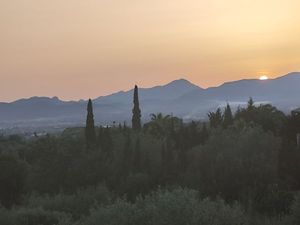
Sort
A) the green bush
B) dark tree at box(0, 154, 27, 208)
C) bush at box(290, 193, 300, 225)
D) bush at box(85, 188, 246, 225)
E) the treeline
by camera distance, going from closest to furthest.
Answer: bush at box(85, 188, 246, 225) → bush at box(290, 193, 300, 225) → the treeline → the green bush → dark tree at box(0, 154, 27, 208)

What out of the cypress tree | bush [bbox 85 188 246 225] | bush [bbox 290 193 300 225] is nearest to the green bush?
the cypress tree

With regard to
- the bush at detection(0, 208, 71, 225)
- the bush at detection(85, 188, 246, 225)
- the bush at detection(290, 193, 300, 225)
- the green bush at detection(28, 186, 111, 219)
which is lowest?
the green bush at detection(28, 186, 111, 219)

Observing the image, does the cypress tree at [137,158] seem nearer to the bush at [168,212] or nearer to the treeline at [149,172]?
the treeline at [149,172]

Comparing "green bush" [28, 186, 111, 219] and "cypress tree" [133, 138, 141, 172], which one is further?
"cypress tree" [133, 138, 141, 172]

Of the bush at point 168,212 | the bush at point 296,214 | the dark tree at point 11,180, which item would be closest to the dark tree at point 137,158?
the dark tree at point 11,180

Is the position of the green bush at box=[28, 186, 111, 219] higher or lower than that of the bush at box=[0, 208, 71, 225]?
lower

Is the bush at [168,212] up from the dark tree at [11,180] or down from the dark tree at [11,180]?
up

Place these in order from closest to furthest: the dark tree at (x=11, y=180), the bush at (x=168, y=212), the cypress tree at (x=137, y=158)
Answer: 1. the bush at (x=168, y=212)
2. the dark tree at (x=11, y=180)
3. the cypress tree at (x=137, y=158)

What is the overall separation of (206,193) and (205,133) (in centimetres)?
1930

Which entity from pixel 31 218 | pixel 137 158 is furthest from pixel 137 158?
pixel 31 218

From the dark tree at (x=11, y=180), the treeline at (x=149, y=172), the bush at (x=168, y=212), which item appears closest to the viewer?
the bush at (x=168, y=212)

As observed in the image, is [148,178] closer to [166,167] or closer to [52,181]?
[166,167]

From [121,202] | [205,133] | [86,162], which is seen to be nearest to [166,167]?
[86,162]

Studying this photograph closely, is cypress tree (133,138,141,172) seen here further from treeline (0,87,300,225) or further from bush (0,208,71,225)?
bush (0,208,71,225)
